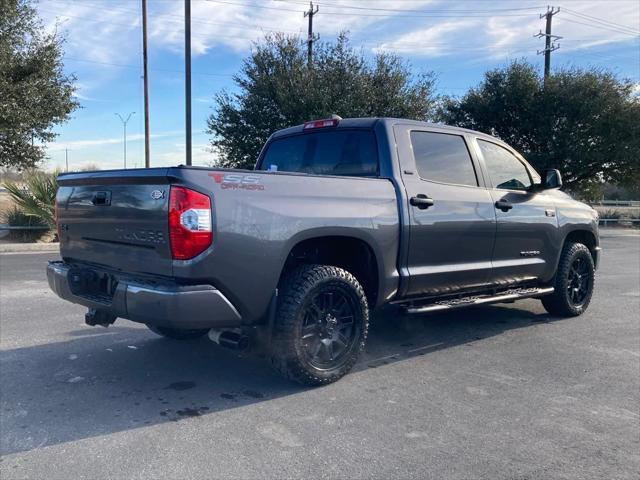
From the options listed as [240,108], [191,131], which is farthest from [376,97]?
[191,131]

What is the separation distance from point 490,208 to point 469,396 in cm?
205

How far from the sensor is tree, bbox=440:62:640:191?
2422 centimetres

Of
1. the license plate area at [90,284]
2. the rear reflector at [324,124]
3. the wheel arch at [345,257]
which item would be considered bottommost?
the license plate area at [90,284]

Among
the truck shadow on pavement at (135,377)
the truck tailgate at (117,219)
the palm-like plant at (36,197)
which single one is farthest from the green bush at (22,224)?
the truck tailgate at (117,219)

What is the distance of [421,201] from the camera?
4941mm

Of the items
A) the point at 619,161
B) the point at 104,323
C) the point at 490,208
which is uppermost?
the point at 619,161

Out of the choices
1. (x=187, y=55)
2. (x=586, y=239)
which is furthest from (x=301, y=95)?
(x=586, y=239)

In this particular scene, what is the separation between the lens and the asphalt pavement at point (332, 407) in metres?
3.25

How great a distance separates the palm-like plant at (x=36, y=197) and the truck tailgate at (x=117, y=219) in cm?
1093

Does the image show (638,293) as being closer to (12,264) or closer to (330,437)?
(330,437)

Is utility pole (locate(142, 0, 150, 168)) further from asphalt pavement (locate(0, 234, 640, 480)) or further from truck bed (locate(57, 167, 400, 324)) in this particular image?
truck bed (locate(57, 167, 400, 324))

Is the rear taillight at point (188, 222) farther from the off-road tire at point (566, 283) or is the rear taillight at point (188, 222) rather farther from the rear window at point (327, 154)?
the off-road tire at point (566, 283)

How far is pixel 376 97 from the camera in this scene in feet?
68.7

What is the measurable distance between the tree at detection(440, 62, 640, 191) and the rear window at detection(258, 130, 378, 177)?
21.1m
